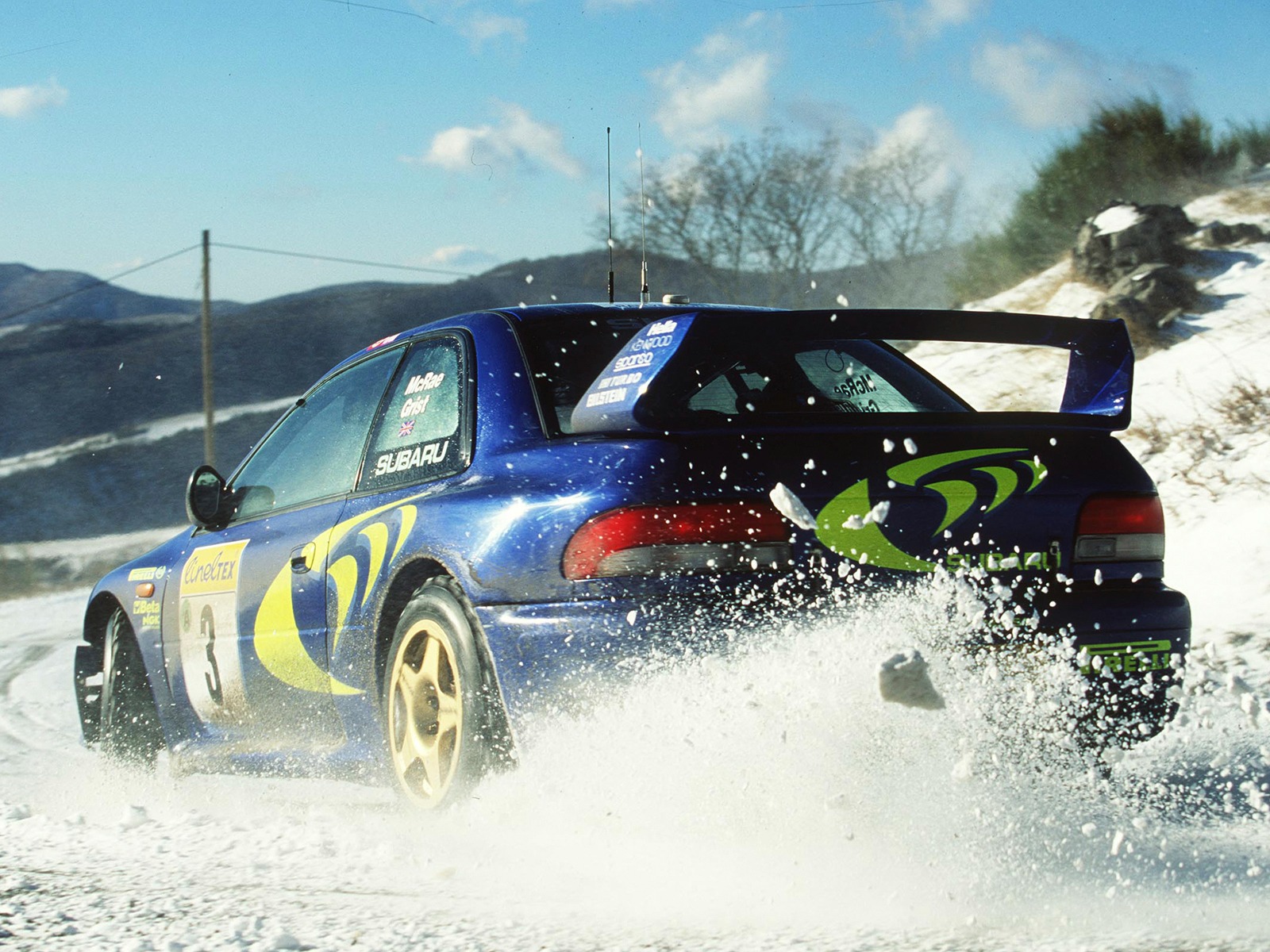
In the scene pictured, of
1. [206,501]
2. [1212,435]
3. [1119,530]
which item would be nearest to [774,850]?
[1119,530]

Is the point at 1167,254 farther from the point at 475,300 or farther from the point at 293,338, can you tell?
the point at 475,300

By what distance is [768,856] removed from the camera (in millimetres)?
3182

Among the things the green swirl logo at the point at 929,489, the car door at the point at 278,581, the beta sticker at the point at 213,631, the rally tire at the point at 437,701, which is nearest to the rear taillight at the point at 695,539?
the green swirl logo at the point at 929,489

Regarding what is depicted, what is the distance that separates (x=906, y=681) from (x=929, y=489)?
530mm

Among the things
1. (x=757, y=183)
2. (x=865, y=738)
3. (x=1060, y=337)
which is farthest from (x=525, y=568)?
(x=757, y=183)

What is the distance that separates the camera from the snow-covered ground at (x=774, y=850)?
2963mm

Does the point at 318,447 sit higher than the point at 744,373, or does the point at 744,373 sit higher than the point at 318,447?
the point at 744,373

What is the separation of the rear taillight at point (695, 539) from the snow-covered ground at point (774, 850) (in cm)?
20

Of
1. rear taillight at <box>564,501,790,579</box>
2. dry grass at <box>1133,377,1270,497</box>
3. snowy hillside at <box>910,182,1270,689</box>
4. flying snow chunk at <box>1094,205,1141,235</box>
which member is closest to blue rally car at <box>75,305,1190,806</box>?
rear taillight at <box>564,501,790,579</box>

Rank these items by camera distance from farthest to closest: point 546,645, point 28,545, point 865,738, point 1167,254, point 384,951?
point 28,545
point 1167,254
point 546,645
point 865,738
point 384,951

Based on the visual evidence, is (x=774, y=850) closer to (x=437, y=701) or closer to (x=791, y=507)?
(x=791, y=507)

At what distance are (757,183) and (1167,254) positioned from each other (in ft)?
75.4

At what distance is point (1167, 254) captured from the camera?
14070 millimetres

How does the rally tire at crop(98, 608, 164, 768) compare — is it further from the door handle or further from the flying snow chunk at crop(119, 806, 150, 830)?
the door handle
